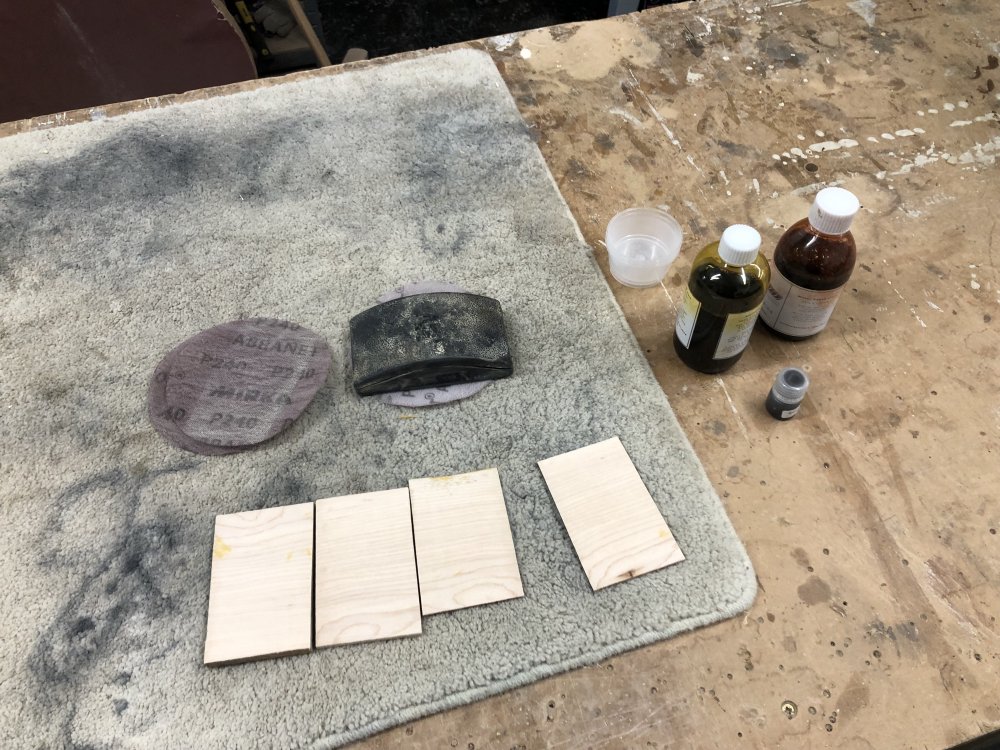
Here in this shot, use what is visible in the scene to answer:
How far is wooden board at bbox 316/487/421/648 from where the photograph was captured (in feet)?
2.08

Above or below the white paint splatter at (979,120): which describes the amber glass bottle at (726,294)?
above

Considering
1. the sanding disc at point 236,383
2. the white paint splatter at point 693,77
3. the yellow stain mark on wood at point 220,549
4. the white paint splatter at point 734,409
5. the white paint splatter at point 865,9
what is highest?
the sanding disc at point 236,383

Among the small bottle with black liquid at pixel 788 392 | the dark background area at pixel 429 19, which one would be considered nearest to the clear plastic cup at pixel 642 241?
the small bottle with black liquid at pixel 788 392

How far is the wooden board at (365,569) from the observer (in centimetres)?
63

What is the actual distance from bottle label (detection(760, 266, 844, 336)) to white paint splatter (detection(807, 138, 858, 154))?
13.6 inches

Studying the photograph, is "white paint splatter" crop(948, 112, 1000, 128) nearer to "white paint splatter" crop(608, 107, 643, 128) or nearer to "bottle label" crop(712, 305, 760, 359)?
"white paint splatter" crop(608, 107, 643, 128)

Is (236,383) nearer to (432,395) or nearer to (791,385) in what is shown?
(432,395)

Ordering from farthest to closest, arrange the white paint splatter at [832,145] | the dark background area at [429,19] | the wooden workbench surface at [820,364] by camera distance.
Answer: the dark background area at [429,19] → the white paint splatter at [832,145] → the wooden workbench surface at [820,364]

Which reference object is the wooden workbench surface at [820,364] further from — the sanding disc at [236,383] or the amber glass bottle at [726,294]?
the sanding disc at [236,383]

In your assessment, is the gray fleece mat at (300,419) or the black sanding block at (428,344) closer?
the gray fleece mat at (300,419)

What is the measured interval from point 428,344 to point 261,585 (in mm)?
320

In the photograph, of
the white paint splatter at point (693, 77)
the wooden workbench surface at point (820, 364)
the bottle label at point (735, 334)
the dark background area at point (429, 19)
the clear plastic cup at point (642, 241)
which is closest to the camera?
the wooden workbench surface at point (820, 364)

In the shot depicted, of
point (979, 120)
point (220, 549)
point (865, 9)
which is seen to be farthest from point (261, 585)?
point (865, 9)

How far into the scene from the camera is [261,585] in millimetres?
656
